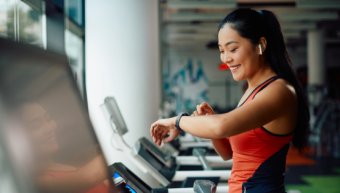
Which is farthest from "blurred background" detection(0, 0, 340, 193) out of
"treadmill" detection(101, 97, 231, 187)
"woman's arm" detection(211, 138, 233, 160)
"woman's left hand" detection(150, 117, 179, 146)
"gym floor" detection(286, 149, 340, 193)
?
"woman's arm" detection(211, 138, 233, 160)

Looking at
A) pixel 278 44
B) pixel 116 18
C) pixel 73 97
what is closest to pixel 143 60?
pixel 116 18

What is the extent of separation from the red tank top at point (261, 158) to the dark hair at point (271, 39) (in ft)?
0.20

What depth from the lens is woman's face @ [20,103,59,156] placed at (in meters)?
0.60

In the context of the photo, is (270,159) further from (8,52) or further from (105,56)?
(105,56)

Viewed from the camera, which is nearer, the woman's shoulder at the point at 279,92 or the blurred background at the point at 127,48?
the woman's shoulder at the point at 279,92

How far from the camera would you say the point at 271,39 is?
150 cm

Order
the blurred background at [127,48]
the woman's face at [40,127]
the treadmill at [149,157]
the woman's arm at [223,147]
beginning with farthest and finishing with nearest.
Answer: the blurred background at [127,48] → the treadmill at [149,157] → the woman's arm at [223,147] → the woman's face at [40,127]

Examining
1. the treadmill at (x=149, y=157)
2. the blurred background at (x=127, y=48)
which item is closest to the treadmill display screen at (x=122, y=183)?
the blurred background at (x=127, y=48)

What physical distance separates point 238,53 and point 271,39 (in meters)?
0.13

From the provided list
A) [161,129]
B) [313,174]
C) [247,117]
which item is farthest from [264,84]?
[313,174]

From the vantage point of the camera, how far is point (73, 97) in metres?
0.76

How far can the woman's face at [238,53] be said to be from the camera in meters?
1.46

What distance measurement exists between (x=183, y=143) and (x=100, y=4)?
2540 millimetres

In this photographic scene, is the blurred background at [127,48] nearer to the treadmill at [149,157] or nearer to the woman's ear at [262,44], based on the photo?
the treadmill at [149,157]
